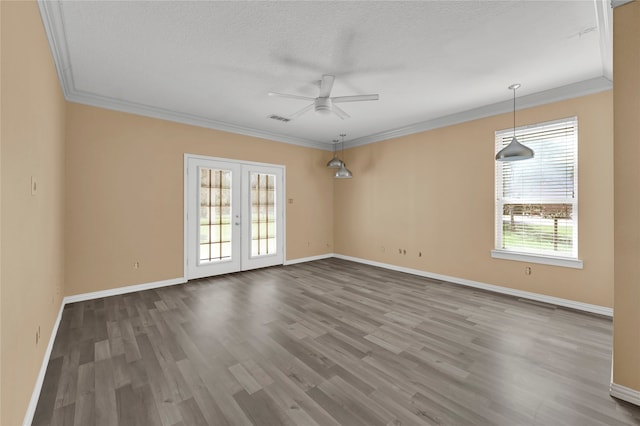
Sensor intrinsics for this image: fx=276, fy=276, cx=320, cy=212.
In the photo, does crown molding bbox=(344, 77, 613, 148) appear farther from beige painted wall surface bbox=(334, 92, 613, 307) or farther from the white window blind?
the white window blind

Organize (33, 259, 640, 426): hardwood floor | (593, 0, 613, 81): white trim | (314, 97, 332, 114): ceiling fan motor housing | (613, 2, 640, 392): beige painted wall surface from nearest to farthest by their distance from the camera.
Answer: (33, 259, 640, 426): hardwood floor < (613, 2, 640, 392): beige painted wall surface < (593, 0, 613, 81): white trim < (314, 97, 332, 114): ceiling fan motor housing

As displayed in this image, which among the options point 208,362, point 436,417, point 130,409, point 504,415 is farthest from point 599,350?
point 130,409

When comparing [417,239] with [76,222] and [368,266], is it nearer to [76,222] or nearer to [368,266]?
→ [368,266]

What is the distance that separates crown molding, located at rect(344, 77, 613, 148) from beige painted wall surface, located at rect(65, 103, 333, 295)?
350 cm

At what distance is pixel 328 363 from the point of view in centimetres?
248

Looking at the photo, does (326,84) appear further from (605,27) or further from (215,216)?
(215,216)

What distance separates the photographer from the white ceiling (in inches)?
93.4

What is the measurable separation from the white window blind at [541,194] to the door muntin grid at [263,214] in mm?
4433

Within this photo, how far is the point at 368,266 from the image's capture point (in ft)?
21.3

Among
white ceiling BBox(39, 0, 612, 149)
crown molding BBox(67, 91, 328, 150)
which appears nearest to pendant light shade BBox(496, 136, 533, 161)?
white ceiling BBox(39, 0, 612, 149)

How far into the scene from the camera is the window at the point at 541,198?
3873 millimetres

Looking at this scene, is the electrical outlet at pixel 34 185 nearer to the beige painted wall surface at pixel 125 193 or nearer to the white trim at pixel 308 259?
the beige painted wall surface at pixel 125 193

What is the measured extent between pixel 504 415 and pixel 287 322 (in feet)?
7.30

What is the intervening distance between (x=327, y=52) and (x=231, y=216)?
379cm
